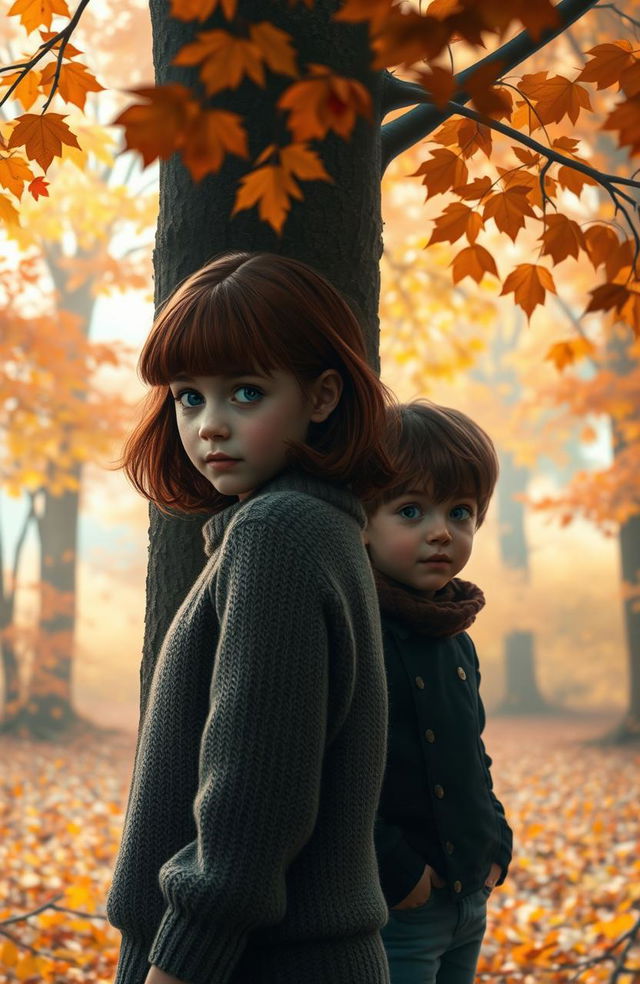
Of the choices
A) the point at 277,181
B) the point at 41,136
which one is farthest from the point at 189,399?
the point at 41,136

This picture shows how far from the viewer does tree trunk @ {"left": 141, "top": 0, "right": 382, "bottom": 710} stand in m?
2.12

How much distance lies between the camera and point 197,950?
1411 mm

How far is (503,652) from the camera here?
1994cm

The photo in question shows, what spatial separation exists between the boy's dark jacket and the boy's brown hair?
0.80 feet

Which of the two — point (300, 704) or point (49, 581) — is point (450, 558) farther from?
point (49, 581)

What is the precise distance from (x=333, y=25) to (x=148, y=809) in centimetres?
166

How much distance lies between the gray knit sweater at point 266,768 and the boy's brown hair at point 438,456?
0.60 meters

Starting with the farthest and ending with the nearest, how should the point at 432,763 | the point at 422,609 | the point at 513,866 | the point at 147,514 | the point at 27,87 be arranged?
the point at 147,514
the point at 513,866
the point at 27,87
the point at 422,609
the point at 432,763

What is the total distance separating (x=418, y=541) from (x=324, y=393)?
64cm

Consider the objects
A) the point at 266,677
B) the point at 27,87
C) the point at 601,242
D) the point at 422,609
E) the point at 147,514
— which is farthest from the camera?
the point at 147,514

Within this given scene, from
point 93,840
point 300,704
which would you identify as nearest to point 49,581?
point 93,840

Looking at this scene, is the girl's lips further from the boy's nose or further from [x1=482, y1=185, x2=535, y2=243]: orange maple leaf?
[x1=482, y1=185, x2=535, y2=243]: orange maple leaf

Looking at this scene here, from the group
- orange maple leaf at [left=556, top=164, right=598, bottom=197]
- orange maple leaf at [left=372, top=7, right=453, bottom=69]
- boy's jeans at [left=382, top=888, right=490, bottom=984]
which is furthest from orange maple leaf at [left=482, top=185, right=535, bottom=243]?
boy's jeans at [left=382, top=888, right=490, bottom=984]

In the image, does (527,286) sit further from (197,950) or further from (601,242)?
(197,950)
